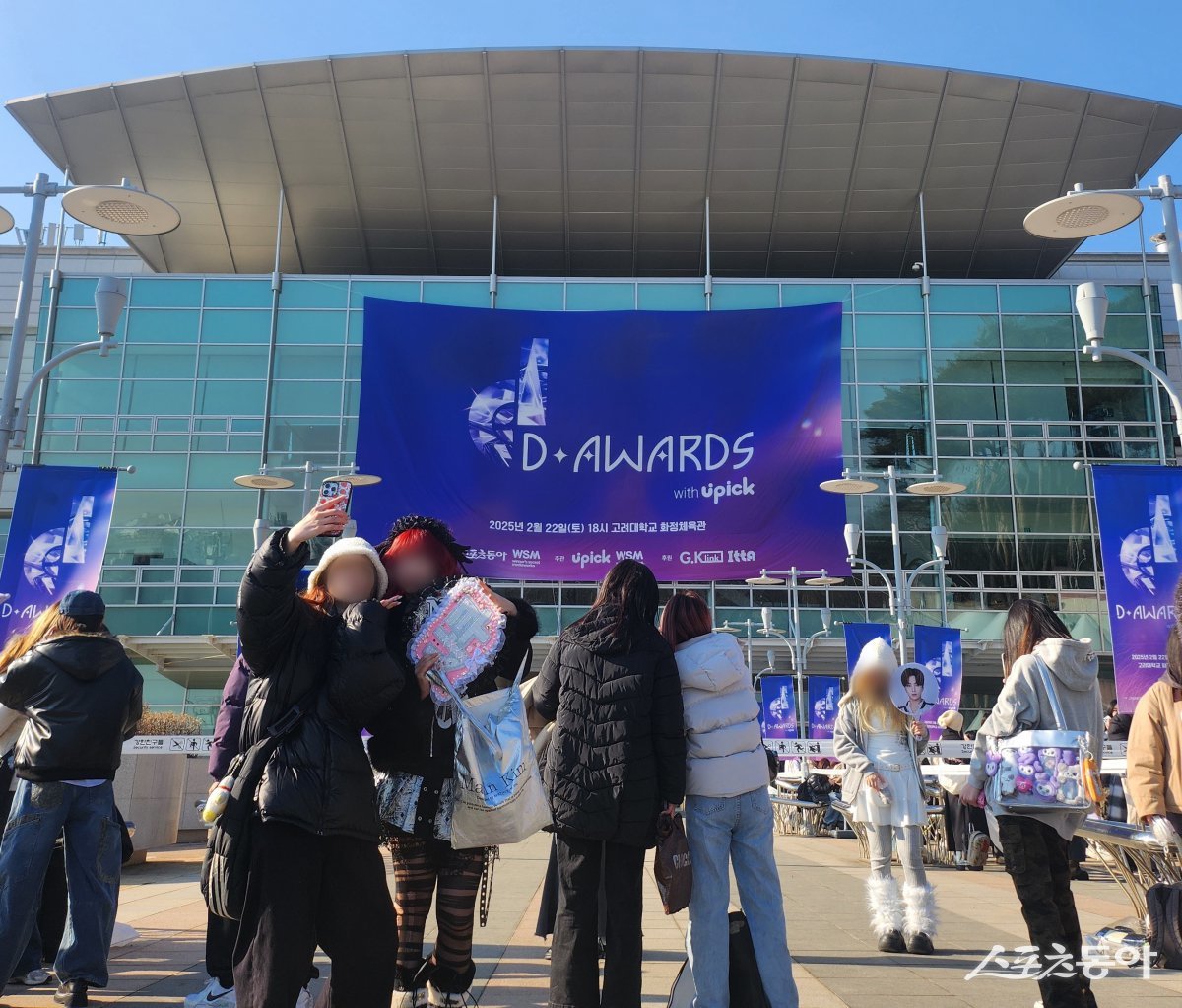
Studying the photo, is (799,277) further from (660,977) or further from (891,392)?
(660,977)

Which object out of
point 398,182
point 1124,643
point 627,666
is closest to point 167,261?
point 398,182

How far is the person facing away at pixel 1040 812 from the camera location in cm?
441

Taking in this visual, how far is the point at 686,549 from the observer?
20453 millimetres

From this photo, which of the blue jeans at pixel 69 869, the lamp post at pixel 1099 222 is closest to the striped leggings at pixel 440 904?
the blue jeans at pixel 69 869

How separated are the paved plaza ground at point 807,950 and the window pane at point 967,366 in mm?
21909

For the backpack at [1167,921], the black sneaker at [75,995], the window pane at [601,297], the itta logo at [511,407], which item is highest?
the window pane at [601,297]

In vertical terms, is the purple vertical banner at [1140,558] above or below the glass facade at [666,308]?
below

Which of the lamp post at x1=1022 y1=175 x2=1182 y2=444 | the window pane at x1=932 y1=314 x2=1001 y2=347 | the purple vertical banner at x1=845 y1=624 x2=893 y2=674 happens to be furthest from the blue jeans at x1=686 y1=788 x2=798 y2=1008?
the window pane at x1=932 y1=314 x2=1001 y2=347

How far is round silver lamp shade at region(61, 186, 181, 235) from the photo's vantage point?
11195mm

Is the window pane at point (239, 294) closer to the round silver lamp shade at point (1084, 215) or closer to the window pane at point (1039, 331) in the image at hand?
the window pane at point (1039, 331)

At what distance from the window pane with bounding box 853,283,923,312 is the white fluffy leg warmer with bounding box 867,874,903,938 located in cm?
2626

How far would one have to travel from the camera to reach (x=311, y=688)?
3.23 metres

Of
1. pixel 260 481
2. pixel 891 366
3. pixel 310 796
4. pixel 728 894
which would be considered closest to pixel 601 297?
pixel 891 366

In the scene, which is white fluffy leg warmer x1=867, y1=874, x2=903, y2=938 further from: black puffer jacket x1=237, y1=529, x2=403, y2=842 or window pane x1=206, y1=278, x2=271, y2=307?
window pane x1=206, y1=278, x2=271, y2=307
